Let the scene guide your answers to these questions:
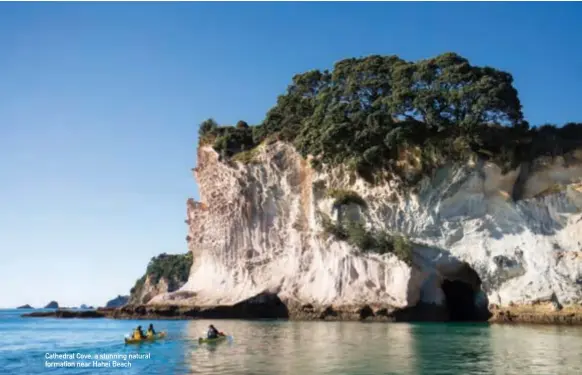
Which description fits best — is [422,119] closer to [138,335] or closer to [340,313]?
[340,313]

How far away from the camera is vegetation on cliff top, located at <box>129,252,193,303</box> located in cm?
9412

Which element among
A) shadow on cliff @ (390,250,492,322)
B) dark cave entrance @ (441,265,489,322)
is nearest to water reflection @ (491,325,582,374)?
shadow on cliff @ (390,250,492,322)

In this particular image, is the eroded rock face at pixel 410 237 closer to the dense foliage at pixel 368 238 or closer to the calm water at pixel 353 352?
the dense foliage at pixel 368 238

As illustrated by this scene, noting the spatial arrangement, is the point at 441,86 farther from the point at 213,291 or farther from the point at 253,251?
the point at 213,291

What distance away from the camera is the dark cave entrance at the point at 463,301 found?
38.2 metres

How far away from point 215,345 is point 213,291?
23.3 metres

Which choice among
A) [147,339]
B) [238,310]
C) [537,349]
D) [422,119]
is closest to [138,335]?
[147,339]

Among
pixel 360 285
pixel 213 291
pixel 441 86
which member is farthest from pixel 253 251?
pixel 441 86

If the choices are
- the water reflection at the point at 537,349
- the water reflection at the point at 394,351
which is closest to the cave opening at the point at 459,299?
the water reflection at the point at 394,351

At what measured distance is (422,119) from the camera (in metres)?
37.2

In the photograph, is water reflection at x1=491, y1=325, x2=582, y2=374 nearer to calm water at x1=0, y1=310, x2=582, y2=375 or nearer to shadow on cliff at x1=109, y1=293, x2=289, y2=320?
calm water at x1=0, y1=310, x2=582, y2=375

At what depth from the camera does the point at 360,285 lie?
123 feet

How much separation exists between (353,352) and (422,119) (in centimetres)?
2075

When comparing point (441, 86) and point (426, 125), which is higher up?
point (441, 86)
